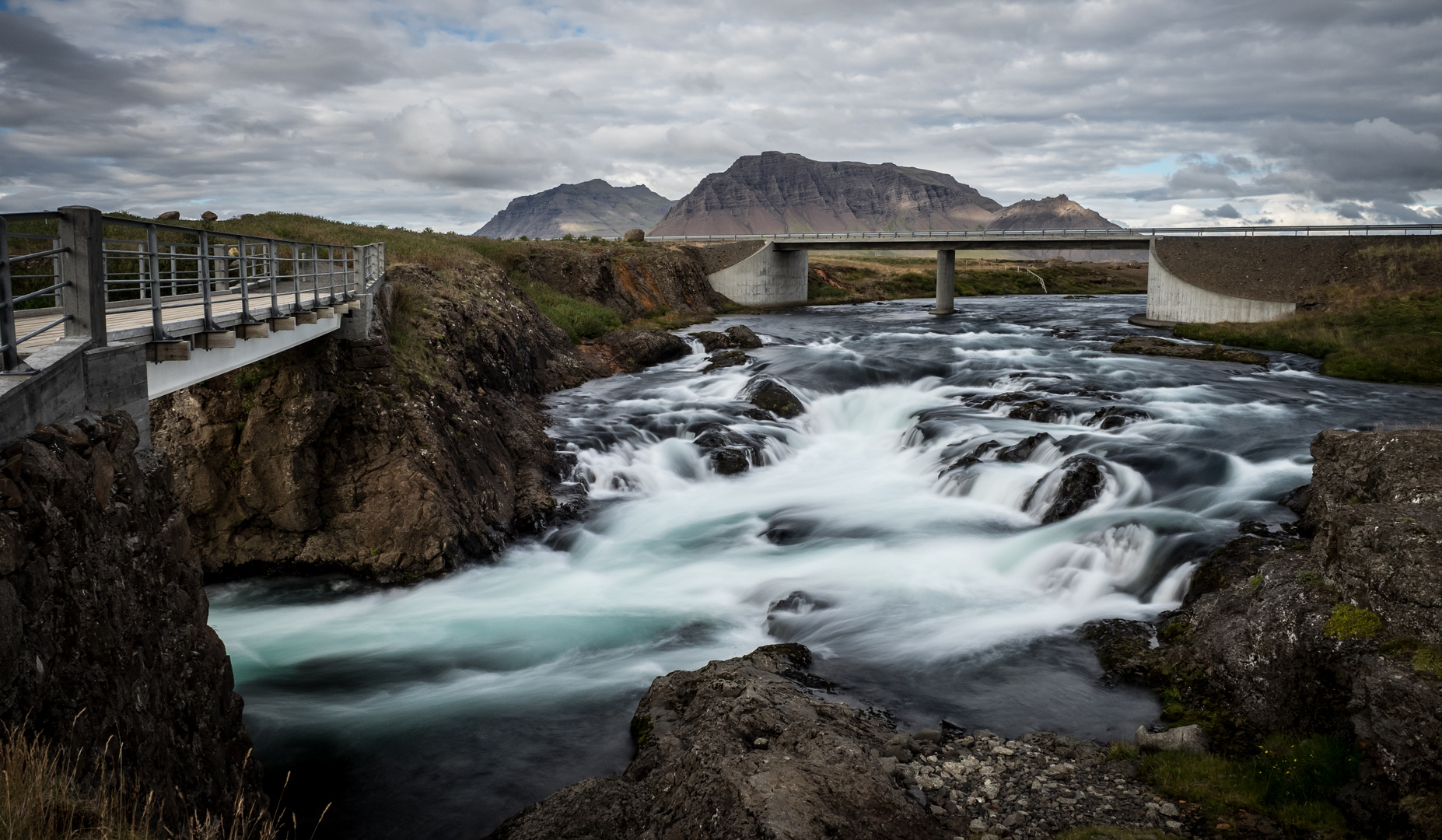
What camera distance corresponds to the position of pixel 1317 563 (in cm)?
1008

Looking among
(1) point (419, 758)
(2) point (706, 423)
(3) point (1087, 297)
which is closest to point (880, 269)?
(3) point (1087, 297)

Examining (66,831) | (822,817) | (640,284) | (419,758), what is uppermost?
(640,284)

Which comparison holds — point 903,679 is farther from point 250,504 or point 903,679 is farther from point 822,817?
point 250,504

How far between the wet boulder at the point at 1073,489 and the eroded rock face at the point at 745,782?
29.3ft

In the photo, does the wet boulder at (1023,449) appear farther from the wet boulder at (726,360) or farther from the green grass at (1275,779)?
the wet boulder at (726,360)

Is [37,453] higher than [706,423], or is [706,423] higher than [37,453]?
[37,453]

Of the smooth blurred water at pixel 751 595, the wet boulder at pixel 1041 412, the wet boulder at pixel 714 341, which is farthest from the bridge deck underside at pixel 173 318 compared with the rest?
the wet boulder at pixel 714 341

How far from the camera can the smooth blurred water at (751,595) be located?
11.0 m

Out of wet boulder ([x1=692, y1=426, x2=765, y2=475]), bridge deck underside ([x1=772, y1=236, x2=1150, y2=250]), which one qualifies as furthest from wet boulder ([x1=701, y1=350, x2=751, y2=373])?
bridge deck underside ([x1=772, y1=236, x2=1150, y2=250])

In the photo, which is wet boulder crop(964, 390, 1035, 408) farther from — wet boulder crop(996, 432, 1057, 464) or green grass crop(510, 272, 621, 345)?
green grass crop(510, 272, 621, 345)

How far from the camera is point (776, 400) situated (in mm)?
28266

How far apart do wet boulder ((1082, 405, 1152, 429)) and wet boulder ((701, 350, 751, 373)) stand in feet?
45.8

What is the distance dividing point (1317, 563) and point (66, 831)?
1139 centimetres

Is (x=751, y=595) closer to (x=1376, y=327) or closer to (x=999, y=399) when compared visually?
(x=999, y=399)
